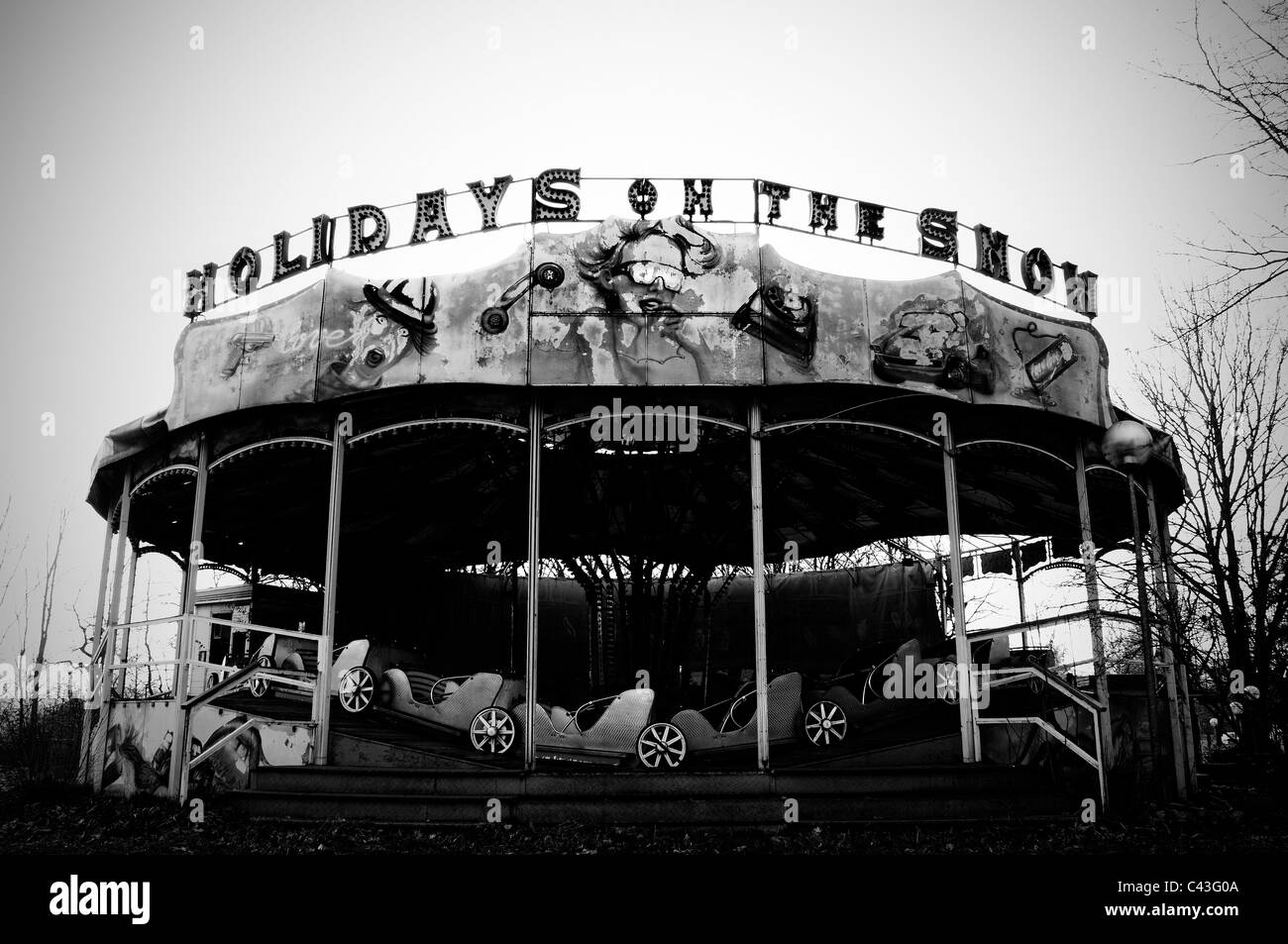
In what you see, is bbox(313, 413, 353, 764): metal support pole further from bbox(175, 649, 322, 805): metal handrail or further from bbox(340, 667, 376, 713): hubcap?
bbox(340, 667, 376, 713): hubcap

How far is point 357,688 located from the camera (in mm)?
15008

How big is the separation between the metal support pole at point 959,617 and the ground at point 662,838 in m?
1.78

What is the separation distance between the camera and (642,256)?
13234 millimetres

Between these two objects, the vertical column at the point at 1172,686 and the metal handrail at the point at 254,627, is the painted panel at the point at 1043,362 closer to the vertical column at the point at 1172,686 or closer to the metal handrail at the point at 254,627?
the vertical column at the point at 1172,686

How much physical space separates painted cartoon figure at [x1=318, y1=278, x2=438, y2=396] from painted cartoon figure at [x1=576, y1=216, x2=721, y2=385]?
206 cm

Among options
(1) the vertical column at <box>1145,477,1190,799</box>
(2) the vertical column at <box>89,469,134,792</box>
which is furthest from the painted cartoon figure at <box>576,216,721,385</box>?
(2) the vertical column at <box>89,469,134,792</box>

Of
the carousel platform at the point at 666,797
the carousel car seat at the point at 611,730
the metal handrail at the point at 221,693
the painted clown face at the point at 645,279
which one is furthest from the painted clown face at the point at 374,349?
the carousel platform at the point at 666,797

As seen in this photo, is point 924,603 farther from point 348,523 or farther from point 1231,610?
point 348,523

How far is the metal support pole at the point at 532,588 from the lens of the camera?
12.4 m

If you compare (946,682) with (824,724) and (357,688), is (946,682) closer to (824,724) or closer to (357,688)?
(824,724)

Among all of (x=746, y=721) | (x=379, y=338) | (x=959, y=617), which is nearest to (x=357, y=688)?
(x=379, y=338)

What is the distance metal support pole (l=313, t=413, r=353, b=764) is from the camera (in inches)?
513
